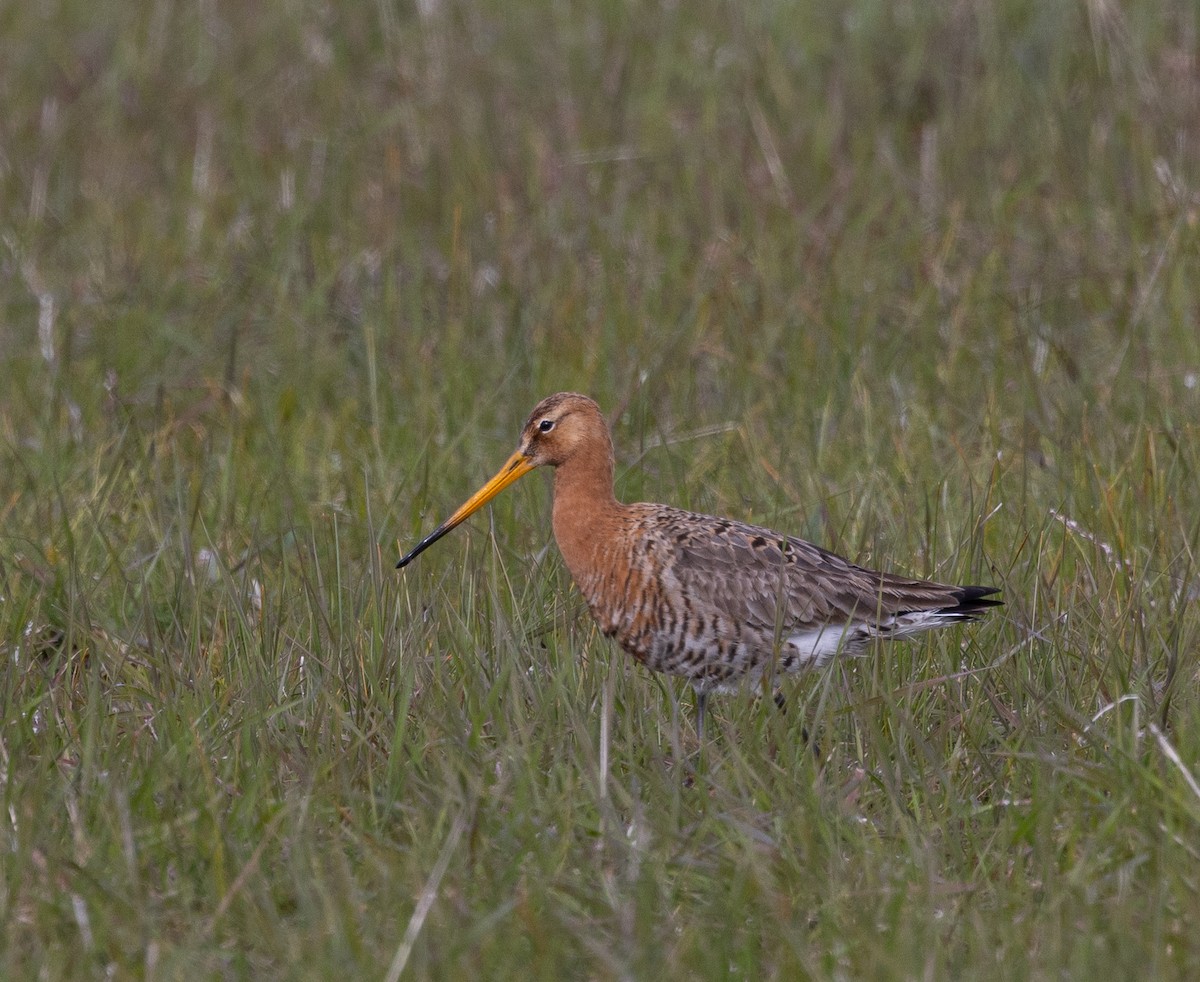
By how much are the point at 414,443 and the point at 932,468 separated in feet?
5.06

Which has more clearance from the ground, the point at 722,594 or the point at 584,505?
the point at 584,505

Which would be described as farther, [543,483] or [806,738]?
[543,483]

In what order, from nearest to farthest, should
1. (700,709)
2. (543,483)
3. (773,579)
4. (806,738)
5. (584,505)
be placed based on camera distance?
(806,738) < (700,709) < (773,579) < (584,505) < (543,483)

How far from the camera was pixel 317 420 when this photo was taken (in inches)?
257

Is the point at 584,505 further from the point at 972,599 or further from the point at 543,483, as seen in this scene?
the point at 972,599

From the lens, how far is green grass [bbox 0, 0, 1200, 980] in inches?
130

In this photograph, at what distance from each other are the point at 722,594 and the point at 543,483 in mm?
1072

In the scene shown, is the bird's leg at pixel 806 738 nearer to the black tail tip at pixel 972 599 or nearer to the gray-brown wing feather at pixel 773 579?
the gray-brown wing feather at pixel 773 579

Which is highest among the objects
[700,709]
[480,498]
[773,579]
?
[480,498]

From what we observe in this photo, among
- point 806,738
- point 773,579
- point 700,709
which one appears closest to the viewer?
point 806,738

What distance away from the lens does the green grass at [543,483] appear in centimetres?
330

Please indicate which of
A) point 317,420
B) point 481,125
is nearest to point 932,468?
point 317,420

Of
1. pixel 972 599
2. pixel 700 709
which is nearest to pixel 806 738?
pixel 700 709

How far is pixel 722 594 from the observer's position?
4.70 m
